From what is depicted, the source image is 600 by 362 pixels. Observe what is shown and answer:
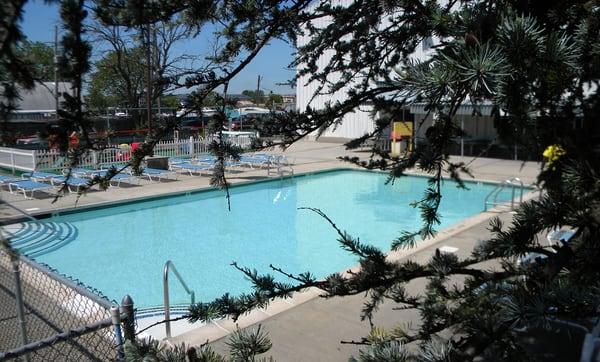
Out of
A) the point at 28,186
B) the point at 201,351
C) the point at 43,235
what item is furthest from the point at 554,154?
the point at 28,186

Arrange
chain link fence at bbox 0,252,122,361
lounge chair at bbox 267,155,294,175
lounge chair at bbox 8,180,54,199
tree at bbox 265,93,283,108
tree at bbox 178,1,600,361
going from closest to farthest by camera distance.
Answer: tree at bbox 178,1,600,361 → chain link fence at bbox 0,252,122,361 → tree at bbox 265,93,283,108 → lounge chair at bbox 8,180,54,199 → lounge chair at bbox 267,155,294,175

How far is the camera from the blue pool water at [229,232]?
29.9 ft

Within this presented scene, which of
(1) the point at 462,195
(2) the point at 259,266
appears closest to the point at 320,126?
(2) the point at 259,266

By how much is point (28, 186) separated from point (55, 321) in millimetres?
10504

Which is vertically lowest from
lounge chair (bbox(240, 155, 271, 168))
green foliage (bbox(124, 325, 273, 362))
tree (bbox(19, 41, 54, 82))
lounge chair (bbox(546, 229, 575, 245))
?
lounge chair (bbox(240, 155, 271, 168))

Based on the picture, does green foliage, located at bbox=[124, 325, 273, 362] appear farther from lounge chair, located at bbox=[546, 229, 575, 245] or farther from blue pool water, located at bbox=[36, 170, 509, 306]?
blue pool water, located at bbox=[36, 170, 509, 306]

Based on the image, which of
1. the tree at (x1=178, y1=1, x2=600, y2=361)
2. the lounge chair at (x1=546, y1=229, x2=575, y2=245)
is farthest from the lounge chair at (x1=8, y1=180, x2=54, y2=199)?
the tree at (x1=178, y1=1, x2=600, y2=361)

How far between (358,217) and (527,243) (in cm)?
1175

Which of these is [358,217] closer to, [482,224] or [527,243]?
[482,224]

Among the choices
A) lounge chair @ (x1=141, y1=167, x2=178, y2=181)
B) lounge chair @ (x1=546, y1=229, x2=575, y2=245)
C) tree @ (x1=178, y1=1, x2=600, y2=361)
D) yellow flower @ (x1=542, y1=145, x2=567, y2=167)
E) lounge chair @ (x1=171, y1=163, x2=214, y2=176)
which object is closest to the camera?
tree @ (x1=178, y1=1, x2=600, y2=361)

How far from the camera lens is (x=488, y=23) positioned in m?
1.44

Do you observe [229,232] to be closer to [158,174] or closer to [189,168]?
[158,174]

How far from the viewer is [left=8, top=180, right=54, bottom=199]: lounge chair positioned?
45.6 feet

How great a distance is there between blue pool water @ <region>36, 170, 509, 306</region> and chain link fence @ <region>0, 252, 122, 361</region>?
2.71m
